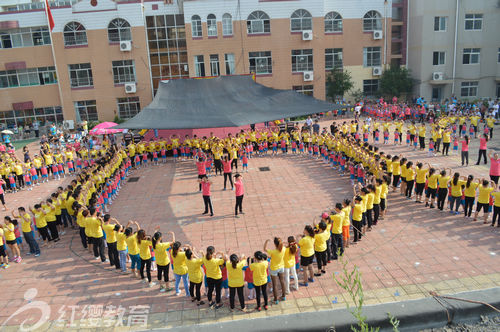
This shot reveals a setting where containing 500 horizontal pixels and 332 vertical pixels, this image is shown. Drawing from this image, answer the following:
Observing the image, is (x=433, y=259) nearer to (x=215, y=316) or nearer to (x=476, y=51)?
(x=215, y=316)

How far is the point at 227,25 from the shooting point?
102 feet

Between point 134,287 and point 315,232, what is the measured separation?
13.4 feet

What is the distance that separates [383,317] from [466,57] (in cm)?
3143

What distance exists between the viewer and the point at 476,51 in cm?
3112

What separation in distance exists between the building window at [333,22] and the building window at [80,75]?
1990 centimetres

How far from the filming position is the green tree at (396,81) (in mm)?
31734

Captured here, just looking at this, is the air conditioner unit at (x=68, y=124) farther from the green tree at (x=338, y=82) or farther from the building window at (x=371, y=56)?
the building window at (x=371, y=56)

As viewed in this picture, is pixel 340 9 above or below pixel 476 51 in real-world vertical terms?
above

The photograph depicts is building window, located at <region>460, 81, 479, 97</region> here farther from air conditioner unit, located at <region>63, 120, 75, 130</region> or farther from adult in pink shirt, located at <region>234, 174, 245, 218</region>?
air conditioner unit, located at <region>63, 120, 75, 130</region>

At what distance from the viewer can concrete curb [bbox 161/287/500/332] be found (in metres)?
6.29

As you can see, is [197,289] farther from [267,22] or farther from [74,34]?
[74,34]

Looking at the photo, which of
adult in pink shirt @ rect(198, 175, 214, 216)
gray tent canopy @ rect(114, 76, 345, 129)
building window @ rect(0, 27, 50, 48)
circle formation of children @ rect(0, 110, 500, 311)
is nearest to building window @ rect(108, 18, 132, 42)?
building window @ rect(0, 27, 50, 48)

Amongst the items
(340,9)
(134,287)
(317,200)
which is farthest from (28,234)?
(340,9)

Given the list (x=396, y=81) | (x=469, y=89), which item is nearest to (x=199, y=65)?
(x=396, y=81)
